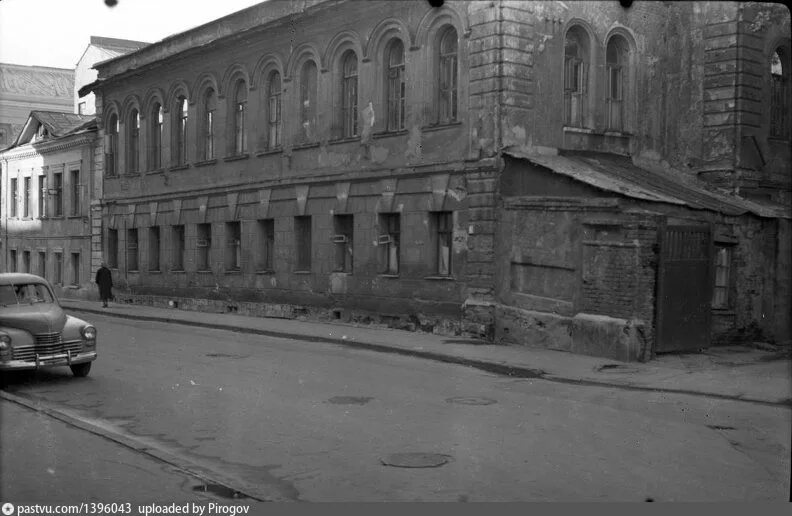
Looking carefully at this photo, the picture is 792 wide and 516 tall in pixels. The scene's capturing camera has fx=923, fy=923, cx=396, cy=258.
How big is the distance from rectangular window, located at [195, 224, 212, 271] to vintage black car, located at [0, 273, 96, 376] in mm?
16075

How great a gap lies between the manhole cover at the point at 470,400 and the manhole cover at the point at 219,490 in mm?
4887

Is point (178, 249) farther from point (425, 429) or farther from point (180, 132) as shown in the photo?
point (425, 429)

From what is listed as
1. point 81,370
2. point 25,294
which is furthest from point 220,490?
point 25,294

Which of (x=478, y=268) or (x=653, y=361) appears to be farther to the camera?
(x=478, y=268)

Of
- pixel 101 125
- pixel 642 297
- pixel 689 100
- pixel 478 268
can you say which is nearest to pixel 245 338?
pixel 478 268

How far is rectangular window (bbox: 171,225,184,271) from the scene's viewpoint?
31.6 meters

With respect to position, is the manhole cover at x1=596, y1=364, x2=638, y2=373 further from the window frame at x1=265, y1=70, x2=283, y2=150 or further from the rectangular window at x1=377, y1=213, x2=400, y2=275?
the window frame at x1=265, y1=70, x2=283, y2=150

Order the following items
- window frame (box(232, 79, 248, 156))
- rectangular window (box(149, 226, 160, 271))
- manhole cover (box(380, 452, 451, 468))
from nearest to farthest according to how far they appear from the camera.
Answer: manhole cover (box(380, 452, 451, 468)) < window frame (box(232, 79, 248, 156)) < rectangular window (box(149, 226, 160, 271))

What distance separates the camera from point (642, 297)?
1552 centimetres

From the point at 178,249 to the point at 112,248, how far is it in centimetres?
556

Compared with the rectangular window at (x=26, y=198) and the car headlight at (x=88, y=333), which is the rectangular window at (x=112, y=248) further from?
the car headlight at (x=88, y=333)

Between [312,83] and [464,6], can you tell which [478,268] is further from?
[312,83]

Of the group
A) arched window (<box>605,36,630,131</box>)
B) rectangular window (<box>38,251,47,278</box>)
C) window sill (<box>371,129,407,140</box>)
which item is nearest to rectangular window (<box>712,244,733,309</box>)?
arched window (<box>605,36,630,131</box>)

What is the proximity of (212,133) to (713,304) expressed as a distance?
17279mm
